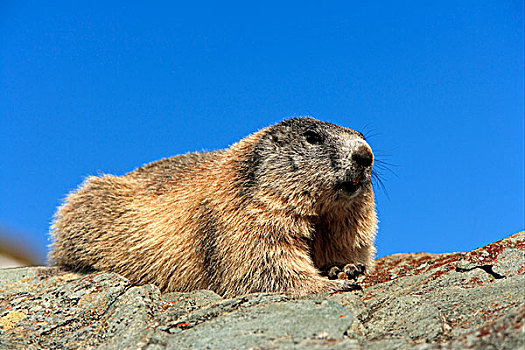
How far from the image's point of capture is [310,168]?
7.99 metres

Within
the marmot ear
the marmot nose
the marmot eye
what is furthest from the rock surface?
the marmot ear

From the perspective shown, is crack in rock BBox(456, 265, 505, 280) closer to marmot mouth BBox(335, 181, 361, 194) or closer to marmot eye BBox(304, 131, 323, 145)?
marmot mouth BBox(335, 181, 361, 194)

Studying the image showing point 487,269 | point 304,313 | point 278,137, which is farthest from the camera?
point 278,137

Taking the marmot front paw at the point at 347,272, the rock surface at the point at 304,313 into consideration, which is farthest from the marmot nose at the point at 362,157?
the rock surface at the point at 304,313

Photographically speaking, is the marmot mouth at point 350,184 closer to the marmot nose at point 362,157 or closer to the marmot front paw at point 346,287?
the marmot nose at point 362,157

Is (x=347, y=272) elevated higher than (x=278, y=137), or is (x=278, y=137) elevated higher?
(x=278, y=137)

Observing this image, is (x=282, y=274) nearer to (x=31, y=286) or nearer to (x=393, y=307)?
(x=393, y=307)

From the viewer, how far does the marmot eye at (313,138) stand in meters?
8.35

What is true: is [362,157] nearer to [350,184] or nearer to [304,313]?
[350,184]


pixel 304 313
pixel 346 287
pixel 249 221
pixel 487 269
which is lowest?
pixel 304 313

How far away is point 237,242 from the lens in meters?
7.96

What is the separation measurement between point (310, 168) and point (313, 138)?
2.20ft

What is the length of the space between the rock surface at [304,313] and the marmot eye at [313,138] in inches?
89.0

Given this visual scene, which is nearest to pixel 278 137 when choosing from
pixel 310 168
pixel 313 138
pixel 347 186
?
pixel 313 138
